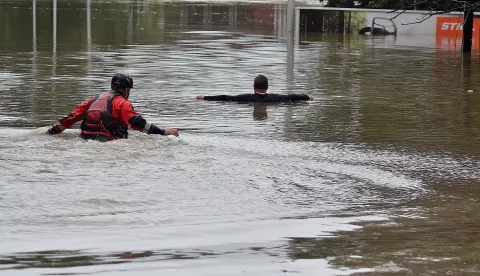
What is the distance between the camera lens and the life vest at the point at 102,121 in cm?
1262

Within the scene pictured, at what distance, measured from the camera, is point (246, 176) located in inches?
440

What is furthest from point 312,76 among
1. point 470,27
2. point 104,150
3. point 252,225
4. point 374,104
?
point 252,225

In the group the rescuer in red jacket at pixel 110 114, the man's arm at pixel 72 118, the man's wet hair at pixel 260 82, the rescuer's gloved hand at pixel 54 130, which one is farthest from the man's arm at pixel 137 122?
the man's wet hair at pixel 260 82

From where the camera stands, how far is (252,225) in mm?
8875

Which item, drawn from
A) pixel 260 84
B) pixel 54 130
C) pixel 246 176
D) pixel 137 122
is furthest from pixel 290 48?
pixel 246 176

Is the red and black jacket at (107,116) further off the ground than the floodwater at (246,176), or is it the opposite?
the red and black jacket at (107,116)

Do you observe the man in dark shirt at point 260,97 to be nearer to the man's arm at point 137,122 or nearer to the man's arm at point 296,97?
the man's arm at point 296,97

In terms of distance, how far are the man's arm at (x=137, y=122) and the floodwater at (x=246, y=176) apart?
0.92ft

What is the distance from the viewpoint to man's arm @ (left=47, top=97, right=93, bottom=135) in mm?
12828

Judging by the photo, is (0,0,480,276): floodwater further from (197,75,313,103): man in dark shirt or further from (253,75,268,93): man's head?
(253,75,268,93): man's head

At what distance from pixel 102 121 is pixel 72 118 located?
18.7 inches

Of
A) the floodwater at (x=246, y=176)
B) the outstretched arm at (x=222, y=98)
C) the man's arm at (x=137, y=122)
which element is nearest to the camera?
the floodwater at (x=246, y=176)

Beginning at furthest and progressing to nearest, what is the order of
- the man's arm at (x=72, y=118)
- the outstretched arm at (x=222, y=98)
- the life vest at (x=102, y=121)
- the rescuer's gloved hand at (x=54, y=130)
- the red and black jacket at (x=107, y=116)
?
the outstretched arm at (x=222, y=98)
the rescuer's gloved hand at (x=54, y=130)
the man's arm at (x=72, y=118)
the life vest at (x=102, y=121)
the red and black jacket at (x=107, y=116)

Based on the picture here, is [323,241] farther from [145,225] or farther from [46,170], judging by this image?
[46,170]
